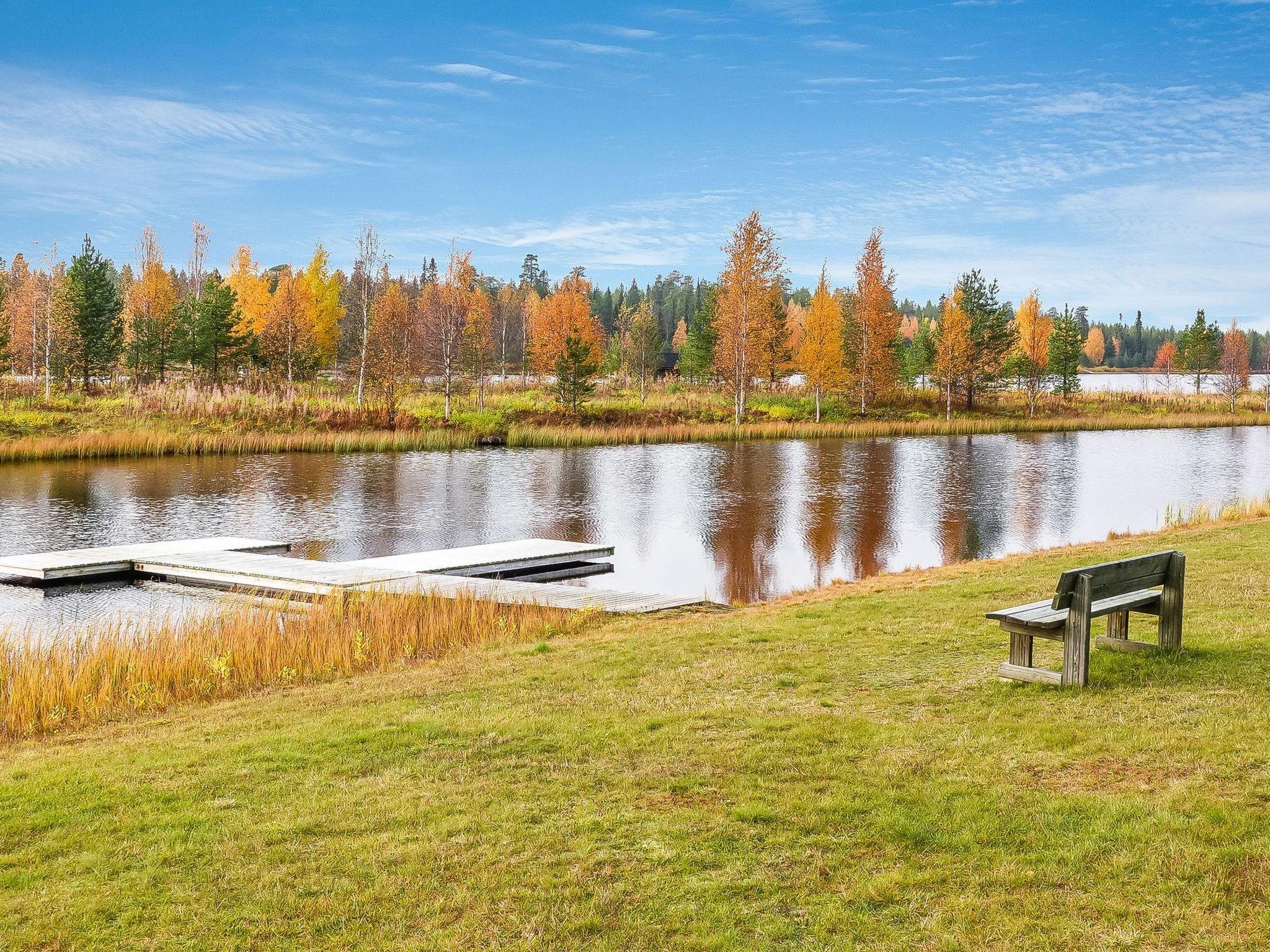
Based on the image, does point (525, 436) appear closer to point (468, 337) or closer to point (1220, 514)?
point (468, 337)

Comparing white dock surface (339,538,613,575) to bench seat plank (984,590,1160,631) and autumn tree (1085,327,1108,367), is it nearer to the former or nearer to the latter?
bench seat plank (984,590,1160,631)

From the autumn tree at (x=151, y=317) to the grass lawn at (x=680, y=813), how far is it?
5220cm

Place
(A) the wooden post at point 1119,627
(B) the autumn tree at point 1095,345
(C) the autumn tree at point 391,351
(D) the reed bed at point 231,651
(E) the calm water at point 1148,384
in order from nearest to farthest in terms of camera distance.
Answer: (A) the wooden post at point 1119,627, (D) the reed bed at point 231,651, (C) the autumn tree at point 391,351, (E) the calm water at point 1148,384, (B) the autumn tree at point 1095,345

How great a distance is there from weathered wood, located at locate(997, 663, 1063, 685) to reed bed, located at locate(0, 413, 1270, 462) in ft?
118

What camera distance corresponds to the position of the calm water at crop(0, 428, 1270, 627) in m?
18.5

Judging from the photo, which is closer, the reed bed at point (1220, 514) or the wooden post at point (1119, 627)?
the wooden post at point (1119, 627)

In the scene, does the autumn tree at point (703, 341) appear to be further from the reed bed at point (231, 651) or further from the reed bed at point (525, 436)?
the reed bed at point (231, 651)

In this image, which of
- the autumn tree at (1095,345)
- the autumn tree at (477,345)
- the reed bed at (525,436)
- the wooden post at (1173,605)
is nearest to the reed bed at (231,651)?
the wooden post at (1173,605)

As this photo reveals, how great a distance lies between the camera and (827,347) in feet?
192

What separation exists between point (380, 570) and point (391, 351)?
36.0 m

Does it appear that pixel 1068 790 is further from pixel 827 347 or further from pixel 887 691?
pixel 827 347

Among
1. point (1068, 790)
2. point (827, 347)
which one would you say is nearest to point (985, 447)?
point (827, 347)

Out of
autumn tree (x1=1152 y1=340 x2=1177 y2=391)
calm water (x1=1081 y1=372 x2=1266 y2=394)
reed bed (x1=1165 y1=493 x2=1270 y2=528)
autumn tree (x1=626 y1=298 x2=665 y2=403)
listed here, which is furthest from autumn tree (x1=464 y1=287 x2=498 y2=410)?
autumn tree (x1=1152 y1=340 x2=1177 y2=391)

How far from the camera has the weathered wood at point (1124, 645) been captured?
27.1 feet
